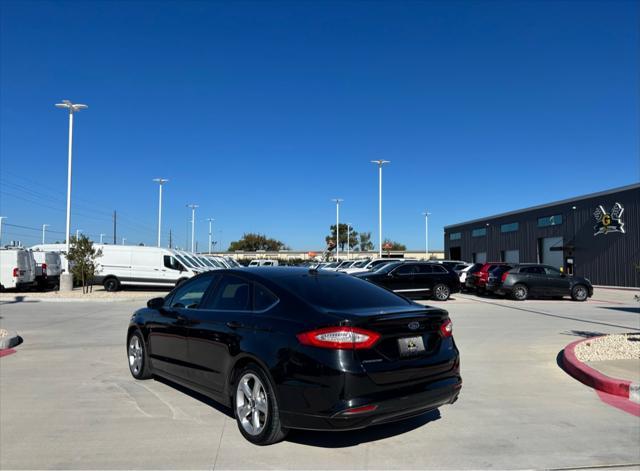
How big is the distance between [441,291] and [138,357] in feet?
52.6

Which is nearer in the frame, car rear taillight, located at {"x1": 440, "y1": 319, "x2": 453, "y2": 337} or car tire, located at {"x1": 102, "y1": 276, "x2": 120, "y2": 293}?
car rear taillight, located at {"x1": 440, "y1": 319, "x2": 453, "y2": 337}

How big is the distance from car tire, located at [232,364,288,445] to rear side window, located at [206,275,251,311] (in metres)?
0.68

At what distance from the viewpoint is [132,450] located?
14.9 feet

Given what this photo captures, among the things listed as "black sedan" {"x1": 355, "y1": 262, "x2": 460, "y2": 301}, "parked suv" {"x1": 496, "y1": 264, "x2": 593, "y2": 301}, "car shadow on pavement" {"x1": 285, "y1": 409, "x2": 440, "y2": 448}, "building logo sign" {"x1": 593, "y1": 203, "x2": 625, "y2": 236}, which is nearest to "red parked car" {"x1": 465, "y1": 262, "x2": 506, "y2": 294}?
"parked suv" {"x1": 496, "y1": 264, "x2": 593, "y2": 301}

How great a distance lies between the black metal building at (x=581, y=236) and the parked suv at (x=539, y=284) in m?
13.7

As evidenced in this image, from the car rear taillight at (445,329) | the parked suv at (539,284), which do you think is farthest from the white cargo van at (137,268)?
the car rear taillight at (445,329)

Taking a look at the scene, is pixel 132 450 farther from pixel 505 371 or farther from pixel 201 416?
pixel 505 371

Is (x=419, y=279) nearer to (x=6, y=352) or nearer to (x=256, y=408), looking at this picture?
(x=6, y=352)

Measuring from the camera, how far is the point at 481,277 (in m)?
23.3

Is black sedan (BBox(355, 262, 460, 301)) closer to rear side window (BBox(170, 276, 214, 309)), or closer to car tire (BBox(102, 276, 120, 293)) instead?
car tire (BBox(102, 276, 120, 293))

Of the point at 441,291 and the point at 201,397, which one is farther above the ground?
the point at 441,291

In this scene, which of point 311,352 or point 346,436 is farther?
point 346,436

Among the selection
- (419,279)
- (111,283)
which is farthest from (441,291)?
(111,283)

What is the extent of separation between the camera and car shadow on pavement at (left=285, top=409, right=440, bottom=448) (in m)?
4.68
